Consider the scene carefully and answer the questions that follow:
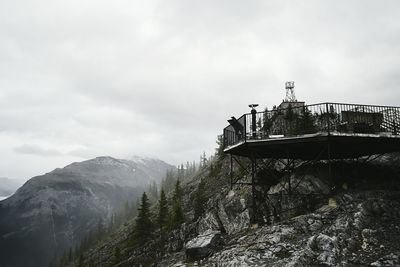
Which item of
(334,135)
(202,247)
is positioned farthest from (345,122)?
(202,247)

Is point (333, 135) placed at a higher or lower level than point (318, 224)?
higher

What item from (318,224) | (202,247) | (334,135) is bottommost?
(202,247)

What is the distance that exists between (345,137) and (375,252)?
706cm

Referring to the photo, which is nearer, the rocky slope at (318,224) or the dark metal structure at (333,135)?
the rocky slope at (318,224)

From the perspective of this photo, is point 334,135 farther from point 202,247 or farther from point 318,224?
point 202,247

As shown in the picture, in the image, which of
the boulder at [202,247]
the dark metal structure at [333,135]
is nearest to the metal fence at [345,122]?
the dark metal structure at [333,135]

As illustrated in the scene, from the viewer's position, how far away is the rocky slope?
57.7 ft

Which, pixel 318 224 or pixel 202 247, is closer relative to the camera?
pixel 318 224

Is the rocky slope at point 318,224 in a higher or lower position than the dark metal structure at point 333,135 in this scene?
lower

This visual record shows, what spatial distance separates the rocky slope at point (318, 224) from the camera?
17578mm

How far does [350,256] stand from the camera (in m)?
17.1

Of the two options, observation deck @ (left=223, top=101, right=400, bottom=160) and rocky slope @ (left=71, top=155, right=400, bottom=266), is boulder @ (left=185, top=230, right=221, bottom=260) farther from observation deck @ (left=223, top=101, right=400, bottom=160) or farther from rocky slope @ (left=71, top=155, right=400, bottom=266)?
observation deck @ (left=223, top=101, right=400, bottom=160)

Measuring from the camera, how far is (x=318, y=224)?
20312 mm

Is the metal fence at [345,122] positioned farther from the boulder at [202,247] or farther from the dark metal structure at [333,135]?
the boulder at [202,247]
